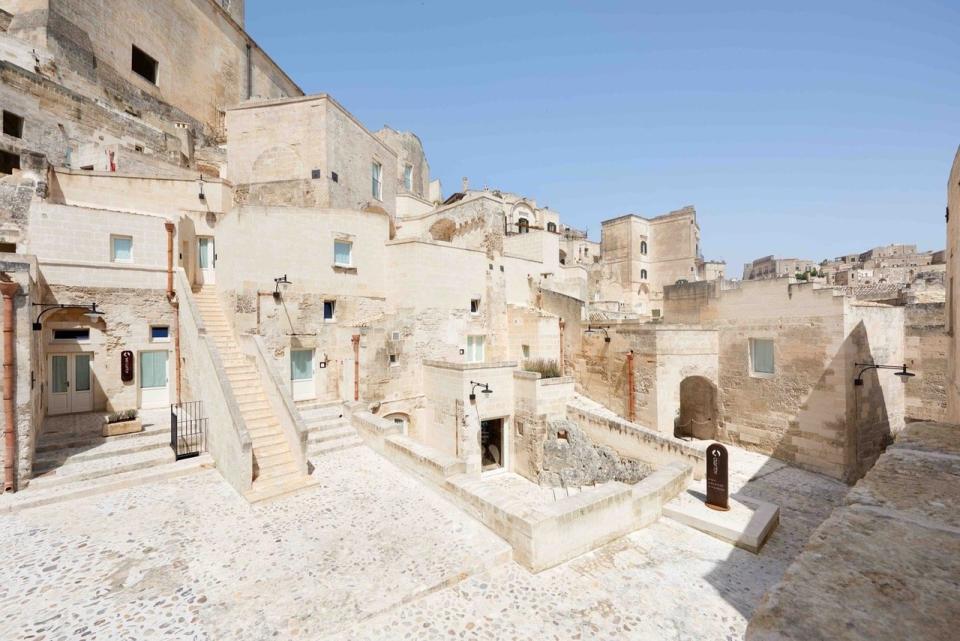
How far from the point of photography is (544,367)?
18047 millimetres

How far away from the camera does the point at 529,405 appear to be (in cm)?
1531

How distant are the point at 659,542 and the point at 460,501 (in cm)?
397

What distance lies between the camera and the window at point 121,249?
11914 mm

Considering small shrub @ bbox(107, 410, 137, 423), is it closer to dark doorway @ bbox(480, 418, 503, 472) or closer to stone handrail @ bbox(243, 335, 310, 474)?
stone handrail @ bbox(243, 335, 310, 474)

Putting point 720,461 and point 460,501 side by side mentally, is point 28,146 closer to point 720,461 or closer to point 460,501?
point 460,501

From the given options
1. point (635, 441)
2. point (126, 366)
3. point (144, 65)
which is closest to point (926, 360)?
point (635, 441)

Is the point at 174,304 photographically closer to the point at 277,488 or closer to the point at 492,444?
the point at 277,488

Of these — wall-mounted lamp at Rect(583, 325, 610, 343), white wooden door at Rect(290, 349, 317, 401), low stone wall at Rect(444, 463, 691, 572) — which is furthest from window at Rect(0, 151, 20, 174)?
wall-mounted lamp at Rect(583, 325, 610, 343)

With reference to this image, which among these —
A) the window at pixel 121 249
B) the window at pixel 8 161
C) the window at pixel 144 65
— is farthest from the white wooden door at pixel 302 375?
the window at pixel 144 65

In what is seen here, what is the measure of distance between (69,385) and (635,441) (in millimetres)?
17057

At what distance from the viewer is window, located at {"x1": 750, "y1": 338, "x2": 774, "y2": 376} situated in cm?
1370

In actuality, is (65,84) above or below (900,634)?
above

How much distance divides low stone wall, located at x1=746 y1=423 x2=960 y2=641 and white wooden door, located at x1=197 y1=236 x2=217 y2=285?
55.6ft

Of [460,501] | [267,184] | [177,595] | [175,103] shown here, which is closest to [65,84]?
[175,103]
